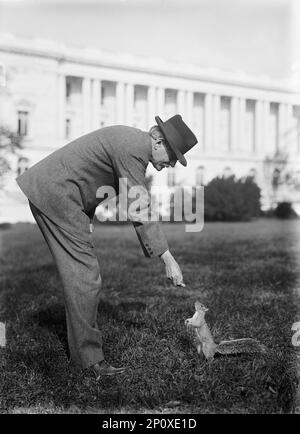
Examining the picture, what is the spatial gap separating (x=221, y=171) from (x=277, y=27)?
34.2 metres

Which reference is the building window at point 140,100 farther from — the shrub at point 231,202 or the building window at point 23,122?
the shrub at point 231,202

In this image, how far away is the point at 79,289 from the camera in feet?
11.5

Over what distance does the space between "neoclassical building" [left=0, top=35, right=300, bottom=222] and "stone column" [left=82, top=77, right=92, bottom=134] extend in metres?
0.06

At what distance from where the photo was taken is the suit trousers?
11.5 feet

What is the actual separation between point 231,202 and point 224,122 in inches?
825

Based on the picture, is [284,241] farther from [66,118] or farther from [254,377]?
[66,118]

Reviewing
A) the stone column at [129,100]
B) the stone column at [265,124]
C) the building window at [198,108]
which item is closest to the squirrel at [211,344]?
the stone column at [129,100]

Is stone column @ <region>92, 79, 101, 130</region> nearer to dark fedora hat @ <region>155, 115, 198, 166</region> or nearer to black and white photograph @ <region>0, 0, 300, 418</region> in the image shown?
black and white photograph @ <region>0, 0, 300, 418</region>

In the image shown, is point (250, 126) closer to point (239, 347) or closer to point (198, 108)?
point (198, 108)

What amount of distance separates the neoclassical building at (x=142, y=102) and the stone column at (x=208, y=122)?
0.07 m

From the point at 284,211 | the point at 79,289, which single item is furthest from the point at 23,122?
the point at 79,289

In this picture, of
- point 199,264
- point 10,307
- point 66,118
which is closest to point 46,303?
point 10,307

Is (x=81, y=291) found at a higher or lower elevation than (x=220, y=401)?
higher

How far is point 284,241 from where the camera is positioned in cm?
1185
